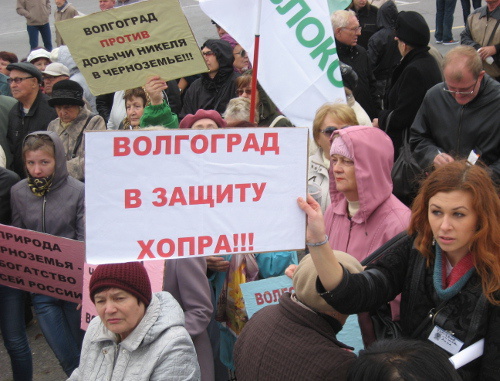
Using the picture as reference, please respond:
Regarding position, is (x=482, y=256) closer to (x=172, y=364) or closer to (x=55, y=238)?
(x=172, y=364)

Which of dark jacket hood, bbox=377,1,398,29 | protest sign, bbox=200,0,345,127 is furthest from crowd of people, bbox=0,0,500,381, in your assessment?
dark jacket hood, bbox=377,1,398,29

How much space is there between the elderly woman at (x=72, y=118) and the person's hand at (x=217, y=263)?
2089mm

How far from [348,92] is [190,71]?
1374 millimetres

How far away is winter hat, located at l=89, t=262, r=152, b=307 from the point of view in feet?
10.3

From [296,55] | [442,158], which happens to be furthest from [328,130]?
[442,158]

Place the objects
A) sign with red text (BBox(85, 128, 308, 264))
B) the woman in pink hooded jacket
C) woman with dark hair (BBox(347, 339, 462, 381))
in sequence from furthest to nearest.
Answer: the woman in pink hooded jacket < sign with red text (BBox(85, 128, 308, 264)) < woman with dark hair (BBox(347, 339, 462, 381))

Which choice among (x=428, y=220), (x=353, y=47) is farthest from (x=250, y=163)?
(x=353, y=47)

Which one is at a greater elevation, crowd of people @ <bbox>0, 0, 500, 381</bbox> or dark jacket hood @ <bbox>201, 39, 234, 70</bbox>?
dark jacket hood @ <bbox>201, 39, 234, 70</bbox>

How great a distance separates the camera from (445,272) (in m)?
2.60

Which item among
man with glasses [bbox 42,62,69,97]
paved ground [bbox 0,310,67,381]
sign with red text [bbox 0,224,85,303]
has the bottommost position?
paved ground [bbox 0,310,67,381]

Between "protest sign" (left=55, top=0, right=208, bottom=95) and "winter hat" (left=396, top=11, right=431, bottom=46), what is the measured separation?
6.13ft

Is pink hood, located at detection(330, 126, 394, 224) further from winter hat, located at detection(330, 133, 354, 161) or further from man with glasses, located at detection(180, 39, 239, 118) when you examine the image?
man with glasses, located at detection(180, 39, 239, 118)

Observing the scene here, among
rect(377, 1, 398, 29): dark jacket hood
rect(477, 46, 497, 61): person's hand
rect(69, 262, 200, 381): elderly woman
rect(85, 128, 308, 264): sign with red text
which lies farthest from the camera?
rect(377, 1, 398, 29): dark jacket hood

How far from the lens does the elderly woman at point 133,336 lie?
10.0ft
